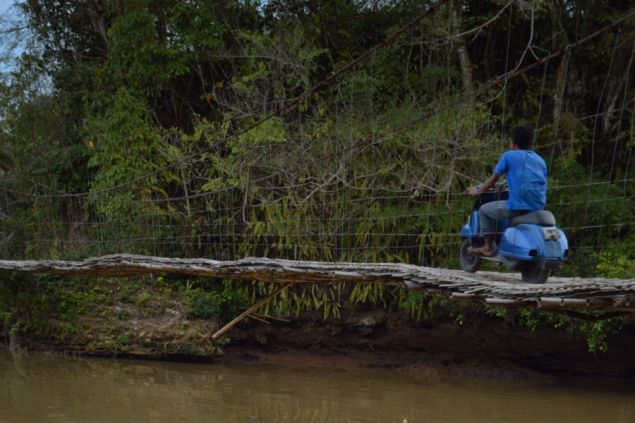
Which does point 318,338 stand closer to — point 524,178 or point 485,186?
point 485,186

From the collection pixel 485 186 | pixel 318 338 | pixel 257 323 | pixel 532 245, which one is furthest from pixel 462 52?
pixel 532 245

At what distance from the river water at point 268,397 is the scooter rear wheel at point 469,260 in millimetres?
1350

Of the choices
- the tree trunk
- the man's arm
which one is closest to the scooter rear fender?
the man's arm

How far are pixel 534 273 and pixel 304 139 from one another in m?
3.38

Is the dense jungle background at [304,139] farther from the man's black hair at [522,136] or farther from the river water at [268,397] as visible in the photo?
the man's black hair at [522,136]

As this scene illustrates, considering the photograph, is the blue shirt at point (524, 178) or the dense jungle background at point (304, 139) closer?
the blue shirt at point (524, 178)

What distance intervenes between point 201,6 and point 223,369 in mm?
3923

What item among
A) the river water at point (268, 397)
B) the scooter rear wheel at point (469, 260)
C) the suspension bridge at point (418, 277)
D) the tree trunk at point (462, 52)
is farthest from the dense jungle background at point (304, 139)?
the scooter rear wheel at point (469, 260)

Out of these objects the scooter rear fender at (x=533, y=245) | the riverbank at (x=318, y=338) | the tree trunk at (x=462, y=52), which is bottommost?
the riverbank at (x=318, y=338)

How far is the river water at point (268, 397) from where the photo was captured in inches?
175

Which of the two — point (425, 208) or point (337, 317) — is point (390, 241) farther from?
point (337, 317)

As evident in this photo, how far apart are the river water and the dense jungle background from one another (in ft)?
2.01

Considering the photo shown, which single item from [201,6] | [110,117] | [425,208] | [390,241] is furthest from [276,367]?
[201,6]

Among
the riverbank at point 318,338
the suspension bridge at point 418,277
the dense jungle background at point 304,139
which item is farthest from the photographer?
the riverbank at point 318,338
